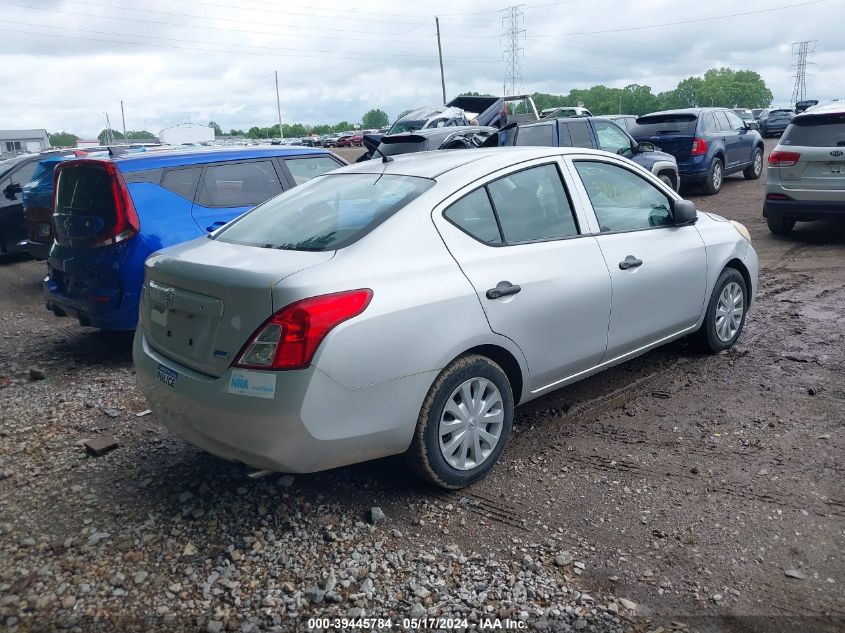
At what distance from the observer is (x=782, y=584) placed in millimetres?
2998

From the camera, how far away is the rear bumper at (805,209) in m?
9.30

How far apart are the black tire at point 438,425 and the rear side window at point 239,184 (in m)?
3.55

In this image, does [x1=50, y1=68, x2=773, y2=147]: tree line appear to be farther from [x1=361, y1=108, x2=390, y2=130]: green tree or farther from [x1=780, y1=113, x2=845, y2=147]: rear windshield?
[x1=780, y1=113, x2=845, y2=147]: rear windshield

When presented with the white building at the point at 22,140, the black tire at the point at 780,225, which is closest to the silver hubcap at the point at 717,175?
the black tire at the point at 780,225

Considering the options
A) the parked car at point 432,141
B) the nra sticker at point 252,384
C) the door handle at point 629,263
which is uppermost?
the parked car at point 432,141

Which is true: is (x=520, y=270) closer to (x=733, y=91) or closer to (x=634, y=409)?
(x=634, y=409)

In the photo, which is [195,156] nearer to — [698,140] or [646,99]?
[698,140]

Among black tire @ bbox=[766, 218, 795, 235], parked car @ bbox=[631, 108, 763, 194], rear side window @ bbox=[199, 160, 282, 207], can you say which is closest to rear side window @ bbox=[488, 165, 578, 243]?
rear side window @ bbox=[199, 160, 282, 207]

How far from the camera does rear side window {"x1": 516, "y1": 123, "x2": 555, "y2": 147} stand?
41.2ft

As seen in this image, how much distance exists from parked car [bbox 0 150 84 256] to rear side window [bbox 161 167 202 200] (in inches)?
248

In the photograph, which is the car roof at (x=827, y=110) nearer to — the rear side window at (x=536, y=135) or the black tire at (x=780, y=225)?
the black tire at (x=780, y=225)

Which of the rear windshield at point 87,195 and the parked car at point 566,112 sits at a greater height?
the parked car at point 566,112

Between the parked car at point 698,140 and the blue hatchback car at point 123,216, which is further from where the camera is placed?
the parked car at point 698,140

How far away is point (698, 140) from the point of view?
14.8 meters
